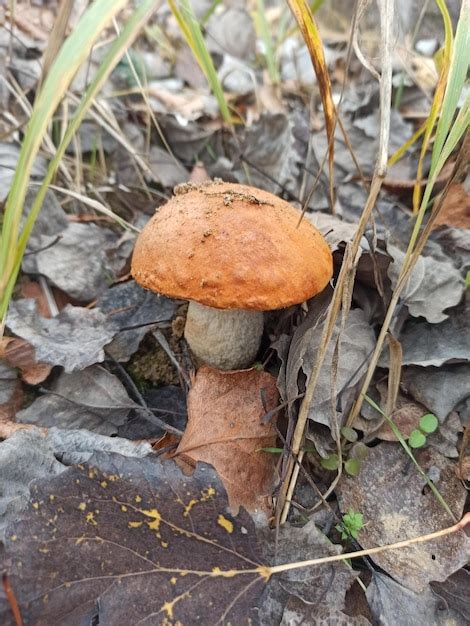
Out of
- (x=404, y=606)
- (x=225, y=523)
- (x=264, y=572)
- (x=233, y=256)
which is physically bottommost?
(x=404, y=606)

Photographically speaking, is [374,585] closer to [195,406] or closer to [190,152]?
[195,406]

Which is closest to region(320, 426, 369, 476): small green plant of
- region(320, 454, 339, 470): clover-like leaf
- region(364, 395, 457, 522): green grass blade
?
region(320, 454, 339, 470): clover-like leaf

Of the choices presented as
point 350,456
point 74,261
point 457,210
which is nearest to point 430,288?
point 457,210

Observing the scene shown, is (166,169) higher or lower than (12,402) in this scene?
higher

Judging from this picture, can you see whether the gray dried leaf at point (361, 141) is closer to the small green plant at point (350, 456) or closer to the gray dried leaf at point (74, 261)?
the gray dried leaf at point (74, 261)

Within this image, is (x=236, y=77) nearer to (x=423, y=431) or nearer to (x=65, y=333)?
(x=65, y=333)

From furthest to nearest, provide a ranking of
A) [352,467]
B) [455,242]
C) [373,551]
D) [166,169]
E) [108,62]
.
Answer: [166,169], [455,242], [352,467], [373,551], [108,62]

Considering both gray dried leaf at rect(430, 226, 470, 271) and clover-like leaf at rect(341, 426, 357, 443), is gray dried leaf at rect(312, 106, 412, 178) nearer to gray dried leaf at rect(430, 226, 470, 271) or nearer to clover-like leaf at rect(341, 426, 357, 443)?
gray dried leaf at rect(430, 226, 470, 271)
